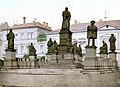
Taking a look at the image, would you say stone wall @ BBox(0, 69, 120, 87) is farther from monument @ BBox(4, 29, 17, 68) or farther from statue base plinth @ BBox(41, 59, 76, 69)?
monument @ BBox(4, 29, 17, 68)

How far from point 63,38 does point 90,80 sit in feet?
24.3

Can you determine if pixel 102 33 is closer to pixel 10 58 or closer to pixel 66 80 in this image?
pixel 10 58

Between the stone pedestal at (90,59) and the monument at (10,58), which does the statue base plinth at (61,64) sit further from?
the stone pedestal at (90,59)

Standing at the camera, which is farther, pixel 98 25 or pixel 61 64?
pixel 98 25

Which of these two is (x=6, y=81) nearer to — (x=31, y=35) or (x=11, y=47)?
(x=11, y=47)

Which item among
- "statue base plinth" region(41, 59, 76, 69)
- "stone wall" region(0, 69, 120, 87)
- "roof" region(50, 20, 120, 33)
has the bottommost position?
"stone wall" region(0, 69, 120, 87)

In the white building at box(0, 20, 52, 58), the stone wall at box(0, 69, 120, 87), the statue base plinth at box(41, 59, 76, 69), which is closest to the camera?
Answer: the stone wall at box(0, 69, 120, 87)

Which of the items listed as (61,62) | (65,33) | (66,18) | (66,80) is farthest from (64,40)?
(66,80)

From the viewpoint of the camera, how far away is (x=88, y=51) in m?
17.3

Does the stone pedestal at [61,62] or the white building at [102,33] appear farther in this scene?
the white building at [102,33]

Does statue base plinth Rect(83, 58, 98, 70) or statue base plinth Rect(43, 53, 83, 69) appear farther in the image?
statue base plinth Rect(43, 53, 83, 69)

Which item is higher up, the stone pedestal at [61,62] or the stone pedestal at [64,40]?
the stone pedestal at [64,40]

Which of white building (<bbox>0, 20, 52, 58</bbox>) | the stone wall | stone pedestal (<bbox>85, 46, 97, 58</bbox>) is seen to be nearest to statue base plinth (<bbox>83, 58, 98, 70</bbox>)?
stone pedestal (<bbox>85, 46, 97, 58</bbox>)

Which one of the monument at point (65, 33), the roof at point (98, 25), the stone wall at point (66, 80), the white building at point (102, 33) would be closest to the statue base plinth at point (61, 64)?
the monument at point (65, 33)
